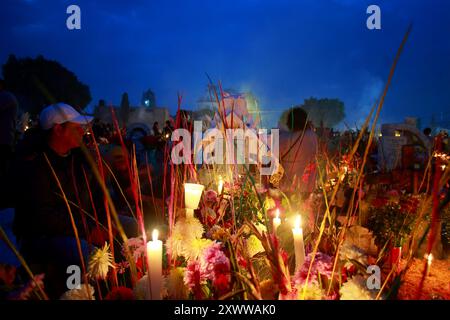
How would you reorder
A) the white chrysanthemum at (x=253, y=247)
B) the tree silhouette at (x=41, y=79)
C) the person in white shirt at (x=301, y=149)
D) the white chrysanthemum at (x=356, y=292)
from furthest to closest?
1. the tree silhouette at (x=41, y=79)
2. the person in white shirt at (x=301, y=149)
3. the white chrysanthemum at (x=253, y=247)
4. the white chrysanthemum at (x=356, y=292)

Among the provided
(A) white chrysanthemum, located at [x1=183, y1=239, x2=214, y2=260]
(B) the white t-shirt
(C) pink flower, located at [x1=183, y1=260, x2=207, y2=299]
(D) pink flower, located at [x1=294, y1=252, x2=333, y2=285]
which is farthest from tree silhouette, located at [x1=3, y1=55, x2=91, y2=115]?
(D) pink flower, located at [x1=294, y1=252, x2=333, y2=285]

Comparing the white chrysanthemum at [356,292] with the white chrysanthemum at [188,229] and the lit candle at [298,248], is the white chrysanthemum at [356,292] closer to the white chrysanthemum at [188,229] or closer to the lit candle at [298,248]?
the lit candle at [298,248]

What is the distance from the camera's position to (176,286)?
1.22 meters

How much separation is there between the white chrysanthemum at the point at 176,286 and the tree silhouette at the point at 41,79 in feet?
115

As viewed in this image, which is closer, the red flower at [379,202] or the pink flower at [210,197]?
the pink flower at [210,197]

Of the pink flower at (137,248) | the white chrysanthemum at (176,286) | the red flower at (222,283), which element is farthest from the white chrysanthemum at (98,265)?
the red flower at (222,283)

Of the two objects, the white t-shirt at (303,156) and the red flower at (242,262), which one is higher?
the white t-shirt at (303,156)

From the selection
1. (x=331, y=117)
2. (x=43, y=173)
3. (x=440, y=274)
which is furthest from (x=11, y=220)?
(x=331, y=117)

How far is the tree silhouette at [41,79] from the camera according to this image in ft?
111

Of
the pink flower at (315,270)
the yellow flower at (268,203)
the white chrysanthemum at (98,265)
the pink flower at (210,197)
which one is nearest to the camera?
the pink flower at (315,270)

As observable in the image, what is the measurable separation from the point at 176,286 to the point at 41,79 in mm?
39043

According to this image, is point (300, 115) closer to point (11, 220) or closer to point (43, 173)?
point (43, 173)

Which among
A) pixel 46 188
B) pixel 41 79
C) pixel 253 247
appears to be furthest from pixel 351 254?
pixel 41 79
